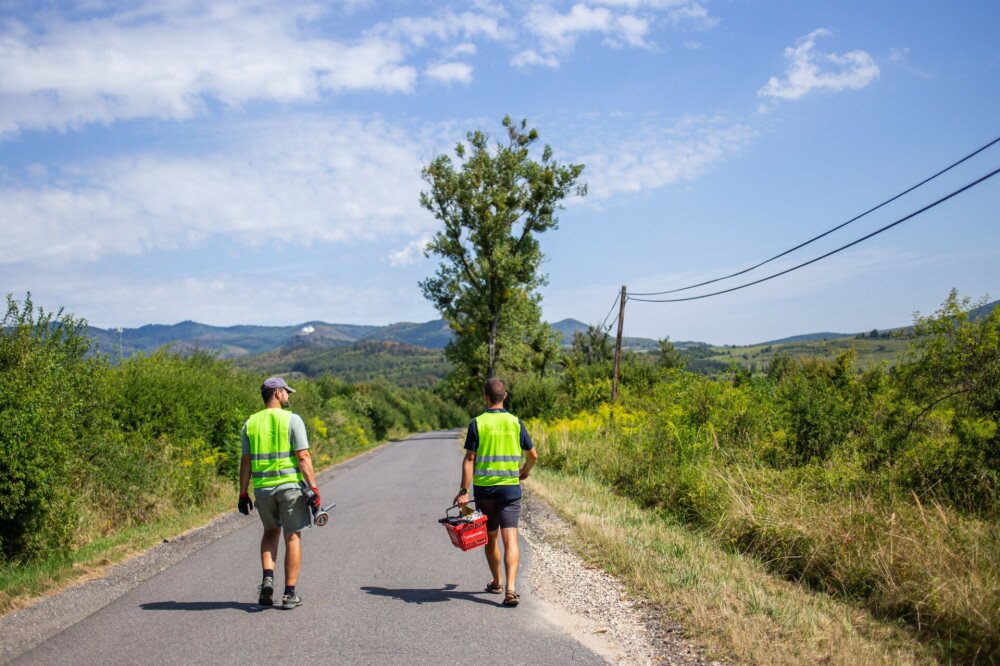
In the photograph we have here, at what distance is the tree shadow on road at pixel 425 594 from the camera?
650 centimetres

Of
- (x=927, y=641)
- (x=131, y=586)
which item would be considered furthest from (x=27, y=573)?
(x=927, y=641)

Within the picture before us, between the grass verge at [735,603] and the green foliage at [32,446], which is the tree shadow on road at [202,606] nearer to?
the green foliage at [32,446]

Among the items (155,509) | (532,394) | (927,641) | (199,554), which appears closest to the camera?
(927,641)

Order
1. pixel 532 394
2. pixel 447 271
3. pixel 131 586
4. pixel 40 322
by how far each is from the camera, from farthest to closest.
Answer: pixel 447 271 → pixel 532 394 → pixel 40 322 → pixel 131 586

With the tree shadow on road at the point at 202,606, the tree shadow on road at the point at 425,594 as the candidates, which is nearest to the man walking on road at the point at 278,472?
the tree shadow on road at the point at 202,606

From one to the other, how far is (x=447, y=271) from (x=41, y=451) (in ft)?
113

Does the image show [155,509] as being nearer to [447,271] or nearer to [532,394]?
[532,394]

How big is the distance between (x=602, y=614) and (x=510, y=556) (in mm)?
939

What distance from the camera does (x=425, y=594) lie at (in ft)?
22.1

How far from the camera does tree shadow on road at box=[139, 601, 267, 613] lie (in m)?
6.37

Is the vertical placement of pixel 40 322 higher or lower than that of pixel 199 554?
higher

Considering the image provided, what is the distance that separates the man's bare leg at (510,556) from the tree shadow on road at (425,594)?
0.29 metres

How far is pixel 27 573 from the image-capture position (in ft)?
24.4

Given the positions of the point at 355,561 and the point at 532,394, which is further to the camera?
the point at 532,394
